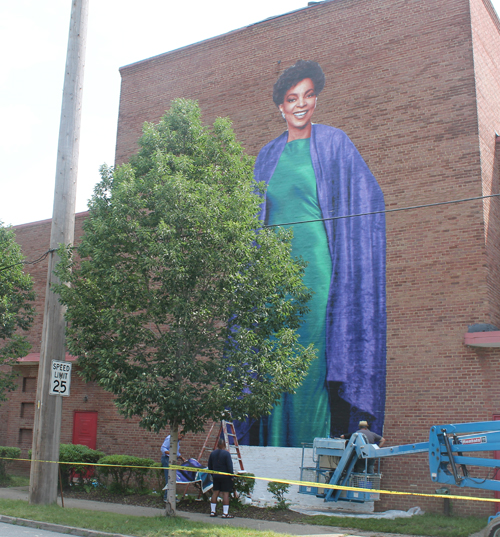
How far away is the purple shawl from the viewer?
46.7 feet

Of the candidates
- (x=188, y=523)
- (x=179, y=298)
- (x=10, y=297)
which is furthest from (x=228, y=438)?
(x=10, y=297)

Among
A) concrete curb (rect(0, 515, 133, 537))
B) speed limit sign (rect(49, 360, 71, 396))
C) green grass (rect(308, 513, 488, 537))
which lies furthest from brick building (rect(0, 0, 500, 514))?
concrete curb (rect(0, 515, 133, 537))

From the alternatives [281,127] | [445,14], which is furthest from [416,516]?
[445,14]

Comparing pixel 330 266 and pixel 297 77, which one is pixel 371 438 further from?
pixel 297 77

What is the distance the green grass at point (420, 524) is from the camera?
10.8 meters

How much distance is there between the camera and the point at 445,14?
607 inches

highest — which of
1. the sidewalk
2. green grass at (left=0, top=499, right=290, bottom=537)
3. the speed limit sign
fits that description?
the speed limit sign

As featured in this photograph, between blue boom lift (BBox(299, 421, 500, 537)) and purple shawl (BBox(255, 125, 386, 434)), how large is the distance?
1466mm

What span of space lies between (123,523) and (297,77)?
13.0 metres

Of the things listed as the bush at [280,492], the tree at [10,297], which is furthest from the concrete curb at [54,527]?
the tree at [10,297]

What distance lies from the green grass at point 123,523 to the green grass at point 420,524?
2569 millimetres

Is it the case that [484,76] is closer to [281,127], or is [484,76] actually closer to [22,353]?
[281,127]

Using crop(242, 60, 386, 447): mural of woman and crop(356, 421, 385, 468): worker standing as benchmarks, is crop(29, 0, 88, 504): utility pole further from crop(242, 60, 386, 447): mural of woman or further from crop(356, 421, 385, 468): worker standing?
crop(356, 421, 385, 468): worker standing

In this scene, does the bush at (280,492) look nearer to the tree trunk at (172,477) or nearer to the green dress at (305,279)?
the green dress at (305,279)
